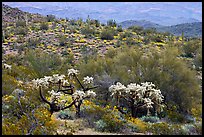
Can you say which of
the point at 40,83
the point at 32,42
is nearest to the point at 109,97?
the point at 40,83

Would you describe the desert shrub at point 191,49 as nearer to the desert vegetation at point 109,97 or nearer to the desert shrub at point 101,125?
the desert vegetation at point 109,97

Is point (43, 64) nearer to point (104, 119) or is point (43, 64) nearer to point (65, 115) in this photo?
point (65, 115)

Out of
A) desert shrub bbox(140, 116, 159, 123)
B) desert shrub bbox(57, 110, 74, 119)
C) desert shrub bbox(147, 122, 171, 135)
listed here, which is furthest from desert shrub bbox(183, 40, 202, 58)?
desert shrub bbox(147, 122, 171, 135)

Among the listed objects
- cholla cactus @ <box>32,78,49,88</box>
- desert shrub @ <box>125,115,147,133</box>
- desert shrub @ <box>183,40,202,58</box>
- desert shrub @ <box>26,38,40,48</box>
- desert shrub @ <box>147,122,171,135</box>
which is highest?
cholla cactus @ <box>32,78,49,88</box>

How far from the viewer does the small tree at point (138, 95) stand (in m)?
13.2

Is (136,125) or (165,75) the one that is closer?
(136,125)

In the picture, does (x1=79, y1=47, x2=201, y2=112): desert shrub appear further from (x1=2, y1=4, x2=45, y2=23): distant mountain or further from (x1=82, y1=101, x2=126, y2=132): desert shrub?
(x1=2, y1=4, x2=45, y2=23): distant mountain

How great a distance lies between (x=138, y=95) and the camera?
43.3 feet

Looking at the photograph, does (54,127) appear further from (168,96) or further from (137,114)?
(168,96)

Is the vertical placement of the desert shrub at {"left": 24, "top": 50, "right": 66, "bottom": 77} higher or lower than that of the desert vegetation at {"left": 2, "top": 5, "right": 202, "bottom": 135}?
lower

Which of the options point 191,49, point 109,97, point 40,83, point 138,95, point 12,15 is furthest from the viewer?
point 12,15

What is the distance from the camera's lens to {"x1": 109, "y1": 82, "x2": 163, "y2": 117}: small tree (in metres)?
13.2

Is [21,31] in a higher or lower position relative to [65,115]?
lower

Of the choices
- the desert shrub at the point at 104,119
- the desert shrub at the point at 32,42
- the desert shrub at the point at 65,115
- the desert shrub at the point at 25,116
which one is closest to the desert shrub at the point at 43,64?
the desert shrub at the point at 25,116
